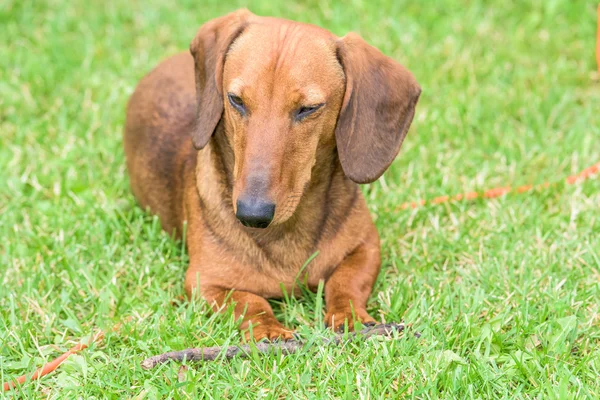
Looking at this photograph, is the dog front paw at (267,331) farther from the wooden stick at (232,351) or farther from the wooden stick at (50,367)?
the wooden stick at (50,367)

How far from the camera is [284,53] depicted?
314cm

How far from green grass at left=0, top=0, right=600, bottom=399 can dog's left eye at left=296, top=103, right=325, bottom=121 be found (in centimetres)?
79

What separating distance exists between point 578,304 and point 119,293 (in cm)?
183

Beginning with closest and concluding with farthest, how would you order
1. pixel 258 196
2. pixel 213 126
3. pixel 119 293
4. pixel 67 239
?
pixel 258 196 < pixel 213 126 < pixel 119 293 < pixel 67 239

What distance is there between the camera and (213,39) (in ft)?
11.5

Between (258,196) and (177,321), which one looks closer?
(258,196)

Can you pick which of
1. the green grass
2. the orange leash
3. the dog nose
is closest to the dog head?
the dog nose

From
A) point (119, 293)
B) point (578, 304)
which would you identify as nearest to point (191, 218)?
point (119, 293)

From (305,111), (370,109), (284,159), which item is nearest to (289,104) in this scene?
(305,111)

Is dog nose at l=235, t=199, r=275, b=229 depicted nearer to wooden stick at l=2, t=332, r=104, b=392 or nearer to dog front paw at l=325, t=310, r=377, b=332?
dog front paw at l=325, t=310, r=377, b=332

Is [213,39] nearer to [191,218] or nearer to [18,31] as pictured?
[191,218]

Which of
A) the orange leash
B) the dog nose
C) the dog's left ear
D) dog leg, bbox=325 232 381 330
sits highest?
the dog's left ear

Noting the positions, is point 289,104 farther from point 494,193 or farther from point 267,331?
point 494,193

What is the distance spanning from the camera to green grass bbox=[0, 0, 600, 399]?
10.3 ft
